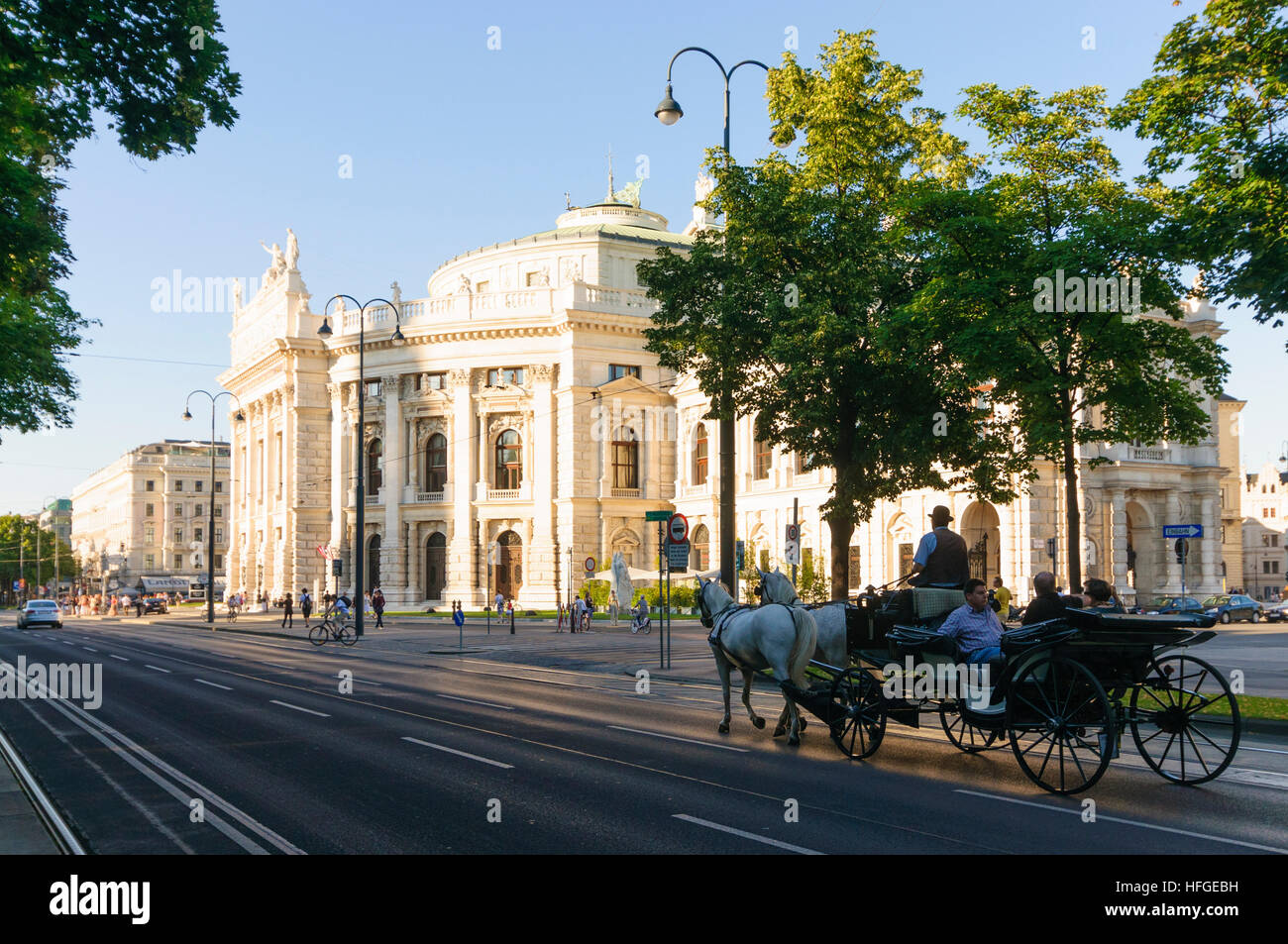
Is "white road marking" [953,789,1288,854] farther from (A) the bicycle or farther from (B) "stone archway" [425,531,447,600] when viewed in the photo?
(B) "stone archway" [425,531,447,600]

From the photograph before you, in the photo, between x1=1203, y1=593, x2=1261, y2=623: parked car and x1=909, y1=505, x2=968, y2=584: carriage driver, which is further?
x1=1203, y1=593, x2=1261, y2=623: parked car

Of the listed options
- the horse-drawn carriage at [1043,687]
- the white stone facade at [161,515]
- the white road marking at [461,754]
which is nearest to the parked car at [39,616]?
Answer: the white road marking at [461,754]

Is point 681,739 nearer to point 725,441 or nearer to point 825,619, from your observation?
point 825,619

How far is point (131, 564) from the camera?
135625 mm

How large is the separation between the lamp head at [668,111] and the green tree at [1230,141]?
31.3 feet

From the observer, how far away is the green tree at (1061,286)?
736 inches

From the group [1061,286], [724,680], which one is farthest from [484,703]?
[1061,286]

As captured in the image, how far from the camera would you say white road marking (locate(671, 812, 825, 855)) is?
7406mm

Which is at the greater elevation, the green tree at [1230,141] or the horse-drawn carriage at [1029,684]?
the green tree at [1230,141]

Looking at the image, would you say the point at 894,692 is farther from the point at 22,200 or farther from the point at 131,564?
the point at 131,564

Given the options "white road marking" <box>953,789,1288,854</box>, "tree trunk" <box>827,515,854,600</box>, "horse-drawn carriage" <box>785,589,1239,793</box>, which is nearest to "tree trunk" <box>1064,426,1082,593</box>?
"tree trunk" <box>827,515,854,600</box>

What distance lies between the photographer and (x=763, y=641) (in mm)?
12156

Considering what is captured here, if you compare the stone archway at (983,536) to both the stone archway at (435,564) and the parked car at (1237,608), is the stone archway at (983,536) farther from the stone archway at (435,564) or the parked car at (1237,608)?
the stone archway at (435,564)

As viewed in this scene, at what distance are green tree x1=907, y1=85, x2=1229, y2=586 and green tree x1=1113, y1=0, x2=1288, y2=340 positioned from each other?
1.48 metres
